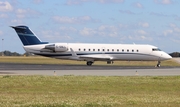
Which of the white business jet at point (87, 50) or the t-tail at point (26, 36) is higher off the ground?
the t-tail at point (26, 36)

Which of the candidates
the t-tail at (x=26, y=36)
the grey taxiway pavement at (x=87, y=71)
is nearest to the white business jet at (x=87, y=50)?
the t-tail at (x=26, y=36)

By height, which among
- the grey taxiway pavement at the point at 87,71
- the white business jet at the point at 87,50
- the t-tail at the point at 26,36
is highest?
the t-tail at the point at 26,36

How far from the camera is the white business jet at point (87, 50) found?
52.2 metres

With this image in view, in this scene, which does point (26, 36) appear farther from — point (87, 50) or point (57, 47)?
point (87, 50)

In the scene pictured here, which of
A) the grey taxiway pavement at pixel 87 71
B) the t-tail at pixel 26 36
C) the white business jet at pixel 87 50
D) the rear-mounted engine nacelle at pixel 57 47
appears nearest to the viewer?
the grey taxiway pavement at pixel 87 71

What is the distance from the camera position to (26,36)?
53031 millimetres

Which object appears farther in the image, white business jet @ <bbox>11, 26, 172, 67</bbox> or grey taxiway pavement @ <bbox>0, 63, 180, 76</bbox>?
white business jet @ <bbox>11, 26, 172, 67</bbox>

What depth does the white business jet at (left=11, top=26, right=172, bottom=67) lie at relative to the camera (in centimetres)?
5219

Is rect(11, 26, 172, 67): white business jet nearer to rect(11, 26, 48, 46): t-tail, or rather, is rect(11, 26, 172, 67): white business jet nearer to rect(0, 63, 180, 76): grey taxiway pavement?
rect(11, 26, 48, 46): t-tail

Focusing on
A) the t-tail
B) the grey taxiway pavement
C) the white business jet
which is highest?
the t-tail

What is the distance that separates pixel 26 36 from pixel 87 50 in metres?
8.56

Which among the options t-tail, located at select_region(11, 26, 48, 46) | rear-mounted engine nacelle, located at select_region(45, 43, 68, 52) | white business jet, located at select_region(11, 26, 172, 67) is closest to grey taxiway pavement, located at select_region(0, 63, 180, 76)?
rear-mounted engine nacelle, located at select_region(45, 43, 68, 52)

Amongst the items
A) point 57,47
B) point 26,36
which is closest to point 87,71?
point 57,47

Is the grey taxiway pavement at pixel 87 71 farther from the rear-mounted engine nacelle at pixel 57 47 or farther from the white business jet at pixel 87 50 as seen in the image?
the white business jet at pixel 87 50
